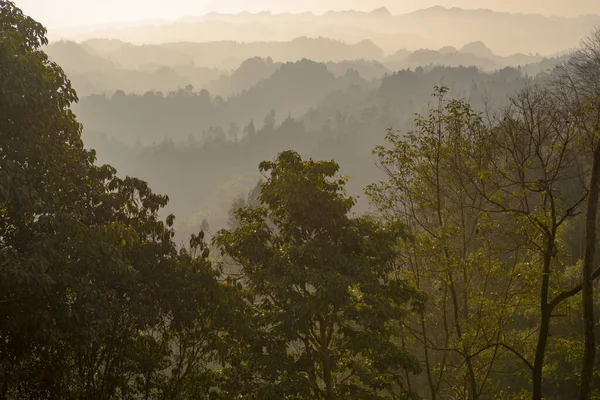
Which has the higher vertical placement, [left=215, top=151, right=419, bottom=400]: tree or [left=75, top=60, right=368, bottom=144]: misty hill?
[left=75, top=60, right=368, bottom=144]: misty hill

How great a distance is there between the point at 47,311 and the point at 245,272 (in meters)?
4.01

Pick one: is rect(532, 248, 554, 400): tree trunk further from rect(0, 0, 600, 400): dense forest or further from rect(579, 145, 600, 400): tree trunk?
rect(579, 145, 600, 400): tree trunk

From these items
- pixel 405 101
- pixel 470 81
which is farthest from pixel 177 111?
A: pixel 470 81

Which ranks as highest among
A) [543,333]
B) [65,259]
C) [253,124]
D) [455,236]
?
[253,124]

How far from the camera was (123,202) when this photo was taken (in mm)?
A: 10094

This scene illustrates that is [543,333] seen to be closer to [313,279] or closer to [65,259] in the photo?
[313,279]

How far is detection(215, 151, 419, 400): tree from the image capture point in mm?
9008

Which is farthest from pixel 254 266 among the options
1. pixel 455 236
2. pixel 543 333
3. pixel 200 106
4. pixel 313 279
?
pixel 200 106

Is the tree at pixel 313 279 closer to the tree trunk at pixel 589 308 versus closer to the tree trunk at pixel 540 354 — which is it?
the tree trunk at pixel 540 354

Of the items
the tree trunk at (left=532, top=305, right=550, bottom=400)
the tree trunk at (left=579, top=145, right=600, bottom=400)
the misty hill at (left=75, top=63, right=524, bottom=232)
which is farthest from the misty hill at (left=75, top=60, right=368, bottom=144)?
the tree trunk at (left=579, top=145, right=600, bottom=400)

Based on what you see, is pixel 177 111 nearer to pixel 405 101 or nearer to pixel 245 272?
pixel 405 101

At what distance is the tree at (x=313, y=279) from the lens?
9.01m

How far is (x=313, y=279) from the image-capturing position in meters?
8.75

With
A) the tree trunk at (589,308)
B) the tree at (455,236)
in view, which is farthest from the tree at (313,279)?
the tree trunk at (589,308)
